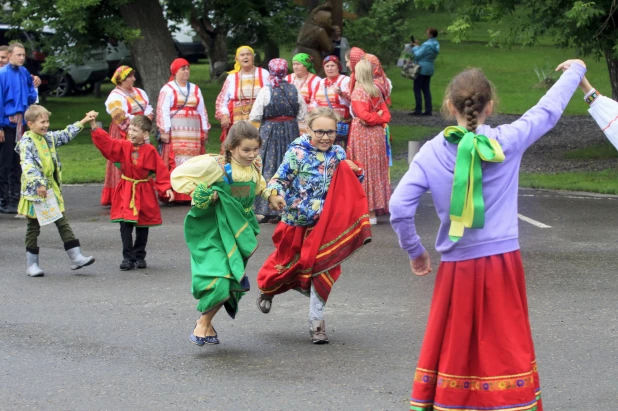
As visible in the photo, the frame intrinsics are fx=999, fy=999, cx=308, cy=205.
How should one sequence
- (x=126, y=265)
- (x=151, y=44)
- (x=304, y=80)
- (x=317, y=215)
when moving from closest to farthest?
(x=317, y=215), (x=126, y=265), (x=304, y=80), (x=151, y=44)

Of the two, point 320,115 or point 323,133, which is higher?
point 320,115

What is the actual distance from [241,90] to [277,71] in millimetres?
1244

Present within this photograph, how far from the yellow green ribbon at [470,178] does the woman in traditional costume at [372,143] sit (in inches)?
266

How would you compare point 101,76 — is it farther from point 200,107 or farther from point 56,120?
point 200,107

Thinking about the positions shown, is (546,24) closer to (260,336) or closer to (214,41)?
(260,336)

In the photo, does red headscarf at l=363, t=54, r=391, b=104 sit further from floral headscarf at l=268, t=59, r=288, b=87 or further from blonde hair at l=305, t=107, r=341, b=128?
blonde hair at l=305, t=107, r=341, b=128

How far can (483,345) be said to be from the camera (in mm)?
4148

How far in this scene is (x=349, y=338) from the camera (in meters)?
6.54

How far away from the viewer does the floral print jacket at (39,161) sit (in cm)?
860

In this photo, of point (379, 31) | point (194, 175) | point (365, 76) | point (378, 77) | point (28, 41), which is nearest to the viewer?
point (194, 175)

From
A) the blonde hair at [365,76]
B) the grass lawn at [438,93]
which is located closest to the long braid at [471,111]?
the blonde hair at [365,76]

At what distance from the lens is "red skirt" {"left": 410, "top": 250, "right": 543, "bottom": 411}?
4133 mm

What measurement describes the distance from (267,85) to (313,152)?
4616 mm

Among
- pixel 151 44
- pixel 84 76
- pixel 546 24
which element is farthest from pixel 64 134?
pixel 84 76
